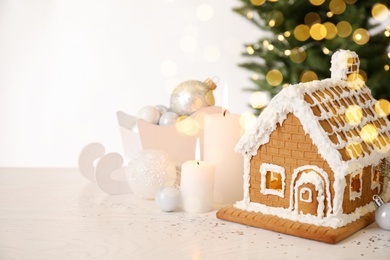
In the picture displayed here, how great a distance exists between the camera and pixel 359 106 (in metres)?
1.63

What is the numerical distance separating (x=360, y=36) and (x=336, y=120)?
2.59 ft

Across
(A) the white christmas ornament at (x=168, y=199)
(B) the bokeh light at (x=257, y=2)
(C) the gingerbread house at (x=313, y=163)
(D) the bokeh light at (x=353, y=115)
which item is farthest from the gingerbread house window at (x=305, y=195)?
(B) the bokeh light at (x=257, y=2)

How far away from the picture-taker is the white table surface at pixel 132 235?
1345mm

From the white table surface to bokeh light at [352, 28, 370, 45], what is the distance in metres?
0.84

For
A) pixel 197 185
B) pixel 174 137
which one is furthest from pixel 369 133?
pixel 174 137

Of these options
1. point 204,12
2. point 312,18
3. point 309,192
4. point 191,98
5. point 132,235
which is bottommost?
point 132,235

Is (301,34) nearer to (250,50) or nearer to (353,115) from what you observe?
(250,50)

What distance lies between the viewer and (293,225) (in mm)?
1462

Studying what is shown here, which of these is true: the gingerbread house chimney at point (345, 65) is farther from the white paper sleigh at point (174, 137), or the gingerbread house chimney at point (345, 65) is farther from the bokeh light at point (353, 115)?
the white paper sleigh at point (174, 137)

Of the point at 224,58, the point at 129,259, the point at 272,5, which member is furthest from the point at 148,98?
the point at 129,259

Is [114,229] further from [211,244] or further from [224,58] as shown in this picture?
[224,58]

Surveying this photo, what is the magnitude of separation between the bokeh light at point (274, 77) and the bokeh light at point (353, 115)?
0.77 metres

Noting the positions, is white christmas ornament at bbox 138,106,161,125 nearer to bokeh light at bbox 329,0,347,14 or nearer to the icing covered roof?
the icing covered roof

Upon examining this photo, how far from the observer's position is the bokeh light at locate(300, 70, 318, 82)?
7.58 feet
